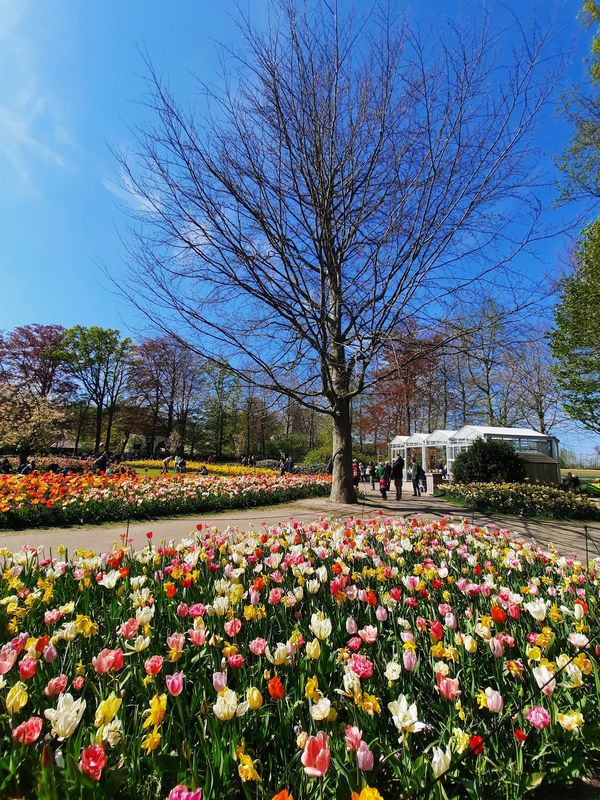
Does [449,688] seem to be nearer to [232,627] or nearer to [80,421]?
[232,627]

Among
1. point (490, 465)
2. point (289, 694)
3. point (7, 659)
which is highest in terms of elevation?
point (490, 465)

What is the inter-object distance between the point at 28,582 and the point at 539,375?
3220 cm

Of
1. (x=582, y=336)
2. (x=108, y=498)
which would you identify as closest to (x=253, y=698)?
(x=108, y=498)

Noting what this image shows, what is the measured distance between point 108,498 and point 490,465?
12101mm

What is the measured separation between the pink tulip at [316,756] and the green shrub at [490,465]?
14.4 metres

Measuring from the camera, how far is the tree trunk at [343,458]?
1014 cm

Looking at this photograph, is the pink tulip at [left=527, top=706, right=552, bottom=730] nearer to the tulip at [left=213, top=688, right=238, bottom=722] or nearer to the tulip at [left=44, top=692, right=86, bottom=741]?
the tulip at [left=213, top=688, right=238, bottom=722]

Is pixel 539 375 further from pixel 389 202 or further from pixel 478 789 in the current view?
pixel 478 789

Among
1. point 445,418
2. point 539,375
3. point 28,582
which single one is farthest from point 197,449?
point 28,582

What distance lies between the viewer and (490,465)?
1416cm

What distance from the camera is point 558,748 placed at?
1503mm

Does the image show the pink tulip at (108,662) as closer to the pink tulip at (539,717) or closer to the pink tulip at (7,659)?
the pink tulip at (7,659)

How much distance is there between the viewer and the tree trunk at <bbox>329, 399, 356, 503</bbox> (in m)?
10.1

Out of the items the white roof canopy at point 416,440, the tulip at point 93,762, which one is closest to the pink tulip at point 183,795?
the tulip at point 93,762
